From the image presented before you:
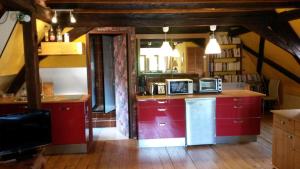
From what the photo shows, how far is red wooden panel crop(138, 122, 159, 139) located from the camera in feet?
15.5

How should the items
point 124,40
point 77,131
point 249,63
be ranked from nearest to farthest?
point 77,131
point 124,40
point 249,63

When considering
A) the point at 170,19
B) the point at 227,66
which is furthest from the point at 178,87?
the point at 227,66

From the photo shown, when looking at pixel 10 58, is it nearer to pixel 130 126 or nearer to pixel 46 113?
pixel 46 113

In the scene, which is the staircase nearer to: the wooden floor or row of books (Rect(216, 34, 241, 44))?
the wooden floor

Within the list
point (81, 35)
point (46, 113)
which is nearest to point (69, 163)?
point (46, 113)

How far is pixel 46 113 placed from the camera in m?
3.07

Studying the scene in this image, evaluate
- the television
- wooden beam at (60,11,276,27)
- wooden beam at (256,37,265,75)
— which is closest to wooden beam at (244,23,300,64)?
wooden beam at (60,11,276,27)

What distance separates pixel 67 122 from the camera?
4.50 meters

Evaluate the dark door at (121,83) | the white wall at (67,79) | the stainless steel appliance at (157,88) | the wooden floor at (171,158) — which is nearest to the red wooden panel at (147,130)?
the wooden floor at (171,158)

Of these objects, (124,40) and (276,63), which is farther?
(276,63)

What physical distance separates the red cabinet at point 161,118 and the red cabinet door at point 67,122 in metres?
0.96

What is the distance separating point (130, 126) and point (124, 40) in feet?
5.50

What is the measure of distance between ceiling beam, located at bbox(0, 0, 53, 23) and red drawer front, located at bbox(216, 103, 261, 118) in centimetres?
306

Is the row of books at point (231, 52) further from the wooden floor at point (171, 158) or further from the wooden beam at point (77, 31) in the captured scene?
the wooden beam at point (77, 31)
